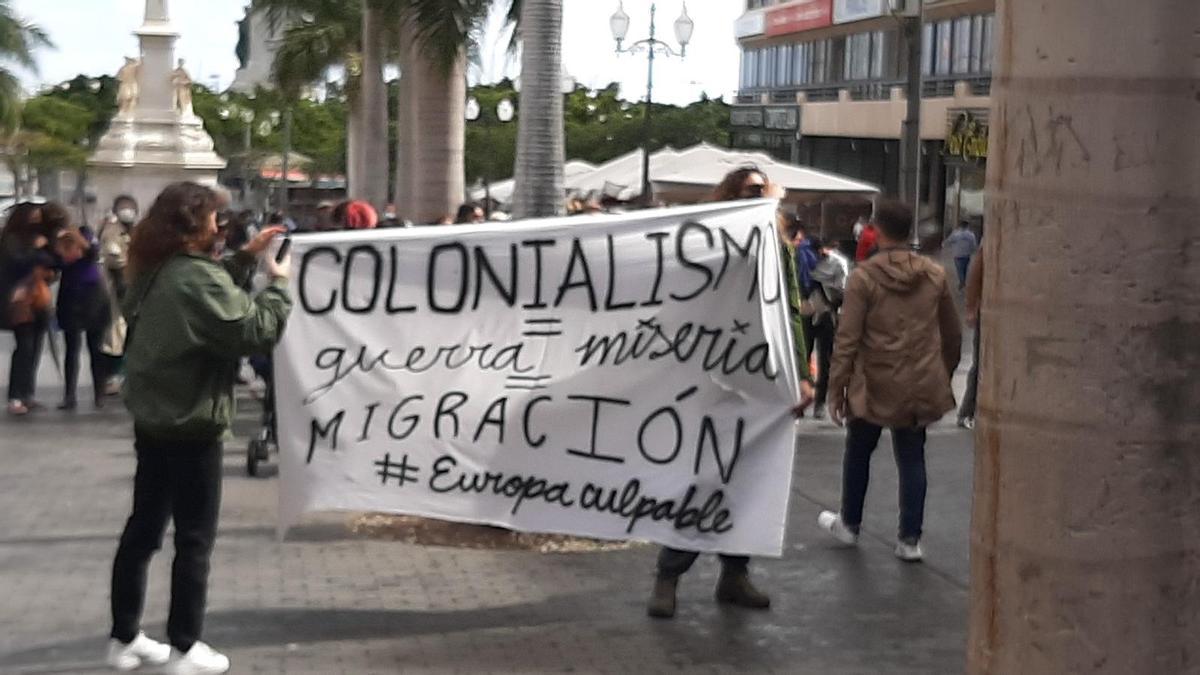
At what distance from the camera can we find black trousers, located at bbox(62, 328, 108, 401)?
1534 centimetres

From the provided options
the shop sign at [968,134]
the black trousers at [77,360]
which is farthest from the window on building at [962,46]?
the black trousers at [77,360]

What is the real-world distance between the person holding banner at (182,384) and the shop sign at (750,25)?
67.0 m

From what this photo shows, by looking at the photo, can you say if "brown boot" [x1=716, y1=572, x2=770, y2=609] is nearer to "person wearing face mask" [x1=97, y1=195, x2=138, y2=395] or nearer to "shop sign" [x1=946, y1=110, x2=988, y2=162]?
"person wearing face mask" [x1=97, y1=195, x2=138, y2=395]

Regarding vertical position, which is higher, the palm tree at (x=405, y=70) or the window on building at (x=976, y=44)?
the window on building at (x=976, y=44)

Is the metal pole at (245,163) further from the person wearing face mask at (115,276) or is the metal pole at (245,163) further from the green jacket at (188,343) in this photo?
the green jacket at (188,343)

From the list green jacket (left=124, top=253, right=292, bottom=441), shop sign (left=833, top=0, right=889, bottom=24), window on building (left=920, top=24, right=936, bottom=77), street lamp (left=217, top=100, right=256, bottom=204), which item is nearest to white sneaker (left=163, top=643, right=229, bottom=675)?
green jacket (left=124, top=253, right=292, bottom=441)

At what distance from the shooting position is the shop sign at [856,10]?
57.2 meters

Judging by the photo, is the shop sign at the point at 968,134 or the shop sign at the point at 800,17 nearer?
the shop sign at the point at 968,134

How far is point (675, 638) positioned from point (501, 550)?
6.49 feet

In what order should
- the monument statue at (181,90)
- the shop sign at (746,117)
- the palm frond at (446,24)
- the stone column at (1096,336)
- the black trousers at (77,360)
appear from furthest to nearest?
the shop sign at (746,117)
the monument statue at (181,90)
the palm frond at (446,24)
the black trousers at (77,360)
the stone column at (1096,336)

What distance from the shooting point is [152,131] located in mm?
49438

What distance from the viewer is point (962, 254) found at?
2822 centimetres

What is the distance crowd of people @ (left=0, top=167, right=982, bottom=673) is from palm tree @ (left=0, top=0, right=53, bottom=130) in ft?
177

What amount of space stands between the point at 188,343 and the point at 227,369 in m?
0.21
